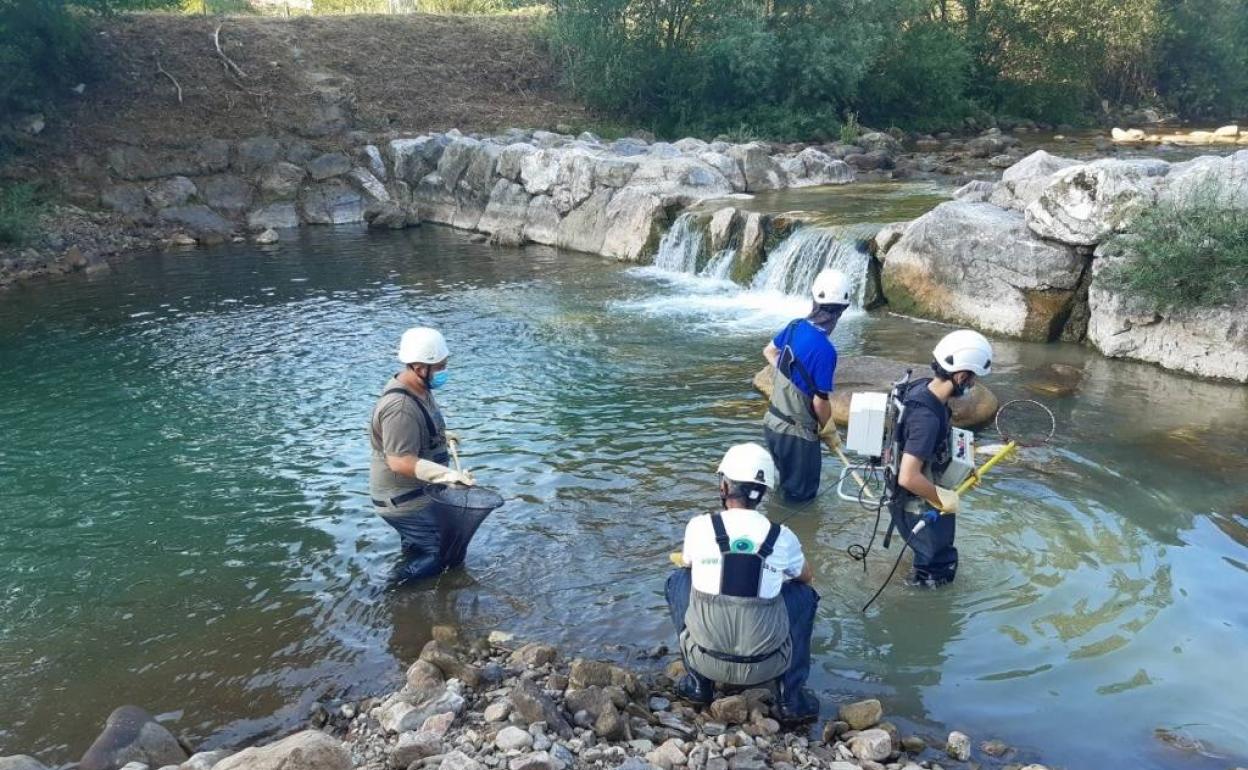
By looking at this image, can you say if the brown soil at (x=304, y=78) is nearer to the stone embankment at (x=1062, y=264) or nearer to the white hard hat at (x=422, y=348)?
the stone embankment at (x=1062, y=264)

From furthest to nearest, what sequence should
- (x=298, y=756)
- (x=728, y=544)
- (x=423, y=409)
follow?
(x=423, y=409), (x=728, y=544), (x=298, y=756)

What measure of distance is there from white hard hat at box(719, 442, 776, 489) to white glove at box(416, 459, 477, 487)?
192 cm

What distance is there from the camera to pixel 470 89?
31688 millimetres

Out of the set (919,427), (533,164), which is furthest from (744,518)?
(533,164)

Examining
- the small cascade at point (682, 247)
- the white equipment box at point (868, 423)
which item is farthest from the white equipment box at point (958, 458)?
the small cascade at point (682, 247)

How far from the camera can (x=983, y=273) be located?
558 inches

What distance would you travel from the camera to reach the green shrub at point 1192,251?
11562 mm

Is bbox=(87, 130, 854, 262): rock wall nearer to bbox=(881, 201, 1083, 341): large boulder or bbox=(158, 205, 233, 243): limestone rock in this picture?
bbox=(158, 205, 233, 243): limestone rock

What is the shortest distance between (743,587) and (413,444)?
2648mm

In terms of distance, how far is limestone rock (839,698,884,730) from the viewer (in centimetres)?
568

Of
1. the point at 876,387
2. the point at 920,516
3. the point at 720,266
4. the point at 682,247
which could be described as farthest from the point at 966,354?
the point at 682,247

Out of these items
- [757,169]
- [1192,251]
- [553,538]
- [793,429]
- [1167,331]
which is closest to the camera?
[793,429]

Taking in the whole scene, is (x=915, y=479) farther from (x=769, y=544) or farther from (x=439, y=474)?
(x=439, y=474)

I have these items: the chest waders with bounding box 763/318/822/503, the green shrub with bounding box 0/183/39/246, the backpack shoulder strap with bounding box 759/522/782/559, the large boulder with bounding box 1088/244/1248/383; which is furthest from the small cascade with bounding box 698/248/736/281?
Result: the green shrub with bounding box 0/183/39/246
